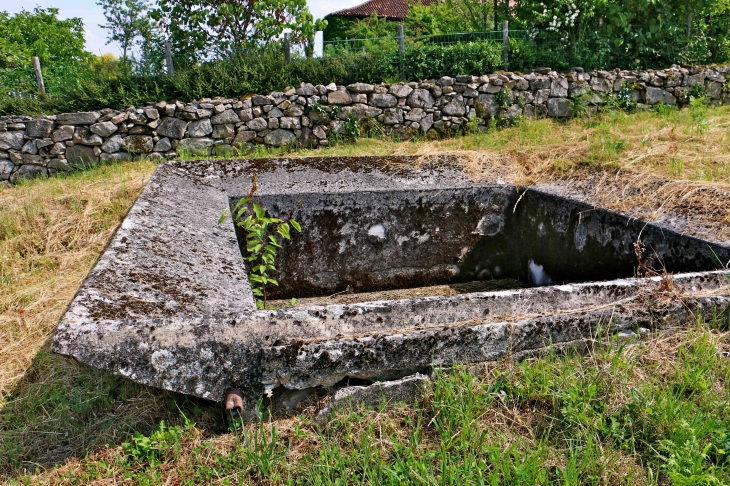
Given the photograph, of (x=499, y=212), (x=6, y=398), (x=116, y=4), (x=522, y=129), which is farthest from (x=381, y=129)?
(x=116, y=4)

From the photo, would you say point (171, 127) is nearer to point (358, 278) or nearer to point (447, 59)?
point (447, 59)

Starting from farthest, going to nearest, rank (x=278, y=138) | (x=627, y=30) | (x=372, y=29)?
1. (x=372, y=29)
2. (x=627, y=30)
3. (x=278, y=138)

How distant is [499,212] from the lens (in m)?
3.81

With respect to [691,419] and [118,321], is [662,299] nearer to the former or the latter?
[691,419]

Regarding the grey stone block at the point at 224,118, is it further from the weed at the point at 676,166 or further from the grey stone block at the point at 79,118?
the weed at the point at 676,166

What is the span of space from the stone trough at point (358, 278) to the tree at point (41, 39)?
1839 centimetres

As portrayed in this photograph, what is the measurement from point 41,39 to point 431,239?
25004 mm

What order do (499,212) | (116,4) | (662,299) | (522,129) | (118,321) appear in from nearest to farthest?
(118,321) → (662,299) → (499,212) → (522,129) → (116,4)

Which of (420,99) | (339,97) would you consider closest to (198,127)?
(339,97)

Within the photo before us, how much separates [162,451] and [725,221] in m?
2.64

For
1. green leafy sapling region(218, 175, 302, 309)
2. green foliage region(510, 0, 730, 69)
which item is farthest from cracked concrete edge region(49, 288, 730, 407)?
green foliage region(510, 0, 730, 69)

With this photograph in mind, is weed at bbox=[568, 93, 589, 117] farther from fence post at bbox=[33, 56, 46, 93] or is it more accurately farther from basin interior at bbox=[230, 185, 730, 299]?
fence post at bbox=[33, 56, 46, 93]

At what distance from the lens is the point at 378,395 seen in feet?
5.88

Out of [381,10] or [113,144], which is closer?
[113,144]
